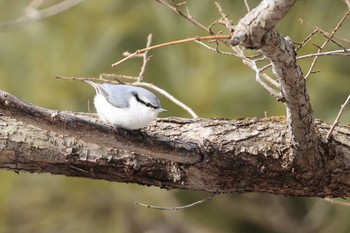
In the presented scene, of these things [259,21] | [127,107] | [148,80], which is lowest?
[259,21]

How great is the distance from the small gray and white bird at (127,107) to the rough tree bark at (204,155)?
0.02 meters

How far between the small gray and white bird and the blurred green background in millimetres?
851

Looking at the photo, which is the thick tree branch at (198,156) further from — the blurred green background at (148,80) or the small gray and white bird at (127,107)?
the blurred green background at (148,80)

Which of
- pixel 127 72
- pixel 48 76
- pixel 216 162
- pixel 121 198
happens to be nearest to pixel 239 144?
pixel 216 162

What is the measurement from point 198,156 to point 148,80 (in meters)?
1.11

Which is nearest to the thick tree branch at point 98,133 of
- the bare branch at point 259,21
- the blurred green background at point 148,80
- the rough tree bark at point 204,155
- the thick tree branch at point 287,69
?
the rough tree bark at point 204,155

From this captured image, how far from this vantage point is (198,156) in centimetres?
113

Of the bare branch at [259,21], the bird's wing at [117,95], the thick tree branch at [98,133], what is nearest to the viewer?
the bare branch at [259,21]

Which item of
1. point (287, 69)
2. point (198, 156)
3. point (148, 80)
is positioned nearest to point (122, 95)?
point (198, 156)

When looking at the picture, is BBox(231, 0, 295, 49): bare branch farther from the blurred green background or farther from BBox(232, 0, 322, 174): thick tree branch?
the blurred green background

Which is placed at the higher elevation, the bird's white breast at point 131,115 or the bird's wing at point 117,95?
the bird's wing at point 117,95

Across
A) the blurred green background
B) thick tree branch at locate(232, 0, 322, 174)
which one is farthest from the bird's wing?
the blurred green background

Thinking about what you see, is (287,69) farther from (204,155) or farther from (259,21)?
(204,155)

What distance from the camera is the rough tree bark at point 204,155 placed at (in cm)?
112
